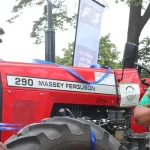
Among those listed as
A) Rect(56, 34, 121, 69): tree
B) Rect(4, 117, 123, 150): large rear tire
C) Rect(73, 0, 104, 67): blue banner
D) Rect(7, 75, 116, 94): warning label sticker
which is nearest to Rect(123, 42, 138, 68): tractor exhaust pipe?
Rect(7, 75, 116, 94): warning label sticker

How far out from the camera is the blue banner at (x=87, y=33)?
7603 millimetres

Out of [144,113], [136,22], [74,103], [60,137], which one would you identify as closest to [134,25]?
[136,22]

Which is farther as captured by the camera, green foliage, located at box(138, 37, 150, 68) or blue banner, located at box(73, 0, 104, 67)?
green foliage, located at box(138, 37, 150, 68)

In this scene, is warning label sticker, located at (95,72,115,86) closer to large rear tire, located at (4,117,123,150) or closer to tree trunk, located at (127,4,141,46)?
large rear tire, located at (4,117,123,150)

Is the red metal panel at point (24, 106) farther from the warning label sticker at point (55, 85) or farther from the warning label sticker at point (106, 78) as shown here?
the warning label sticker at point (106, 78)

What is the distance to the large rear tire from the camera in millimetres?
3188

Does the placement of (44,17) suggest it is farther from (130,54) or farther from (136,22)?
(130,54)

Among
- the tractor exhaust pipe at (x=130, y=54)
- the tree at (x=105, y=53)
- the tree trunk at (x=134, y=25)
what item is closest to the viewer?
the tractor exhaust pipe at (x=130, y=54)

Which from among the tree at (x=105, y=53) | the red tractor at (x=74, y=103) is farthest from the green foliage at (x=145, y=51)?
the red tractor at (x=74, y=103)

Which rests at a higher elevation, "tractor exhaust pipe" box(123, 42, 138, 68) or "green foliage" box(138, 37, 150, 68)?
"tractor exhaust pipe" box(123, 42, 138, 68)

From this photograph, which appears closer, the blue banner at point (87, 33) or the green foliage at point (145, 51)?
the blue banner at point (87, 33)

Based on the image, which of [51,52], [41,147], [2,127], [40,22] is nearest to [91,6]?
[51,52]

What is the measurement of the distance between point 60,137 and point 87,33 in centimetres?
475

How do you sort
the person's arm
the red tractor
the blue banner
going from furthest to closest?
the blue banner < the red tractor < the person's arm
